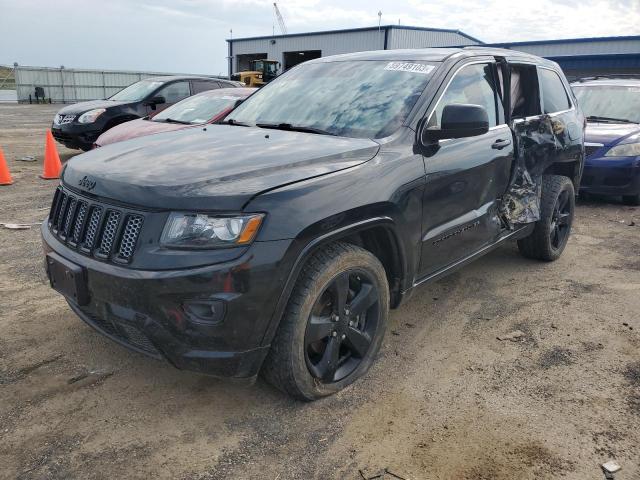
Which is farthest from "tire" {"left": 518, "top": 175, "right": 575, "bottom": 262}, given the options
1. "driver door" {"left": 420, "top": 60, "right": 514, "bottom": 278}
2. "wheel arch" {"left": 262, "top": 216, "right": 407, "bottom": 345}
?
"wheel arch" {"left": 262, "top": 216, "right": 407, "bottom": 345}

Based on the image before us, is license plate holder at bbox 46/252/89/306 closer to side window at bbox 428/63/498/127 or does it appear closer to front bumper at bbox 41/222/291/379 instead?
front bumper at bbox 41/222/291/379

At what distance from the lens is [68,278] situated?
247cm

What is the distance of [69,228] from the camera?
2611 mm

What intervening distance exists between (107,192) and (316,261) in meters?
1.01

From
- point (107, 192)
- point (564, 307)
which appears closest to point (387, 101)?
point (107, 192)

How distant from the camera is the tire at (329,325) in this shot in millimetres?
2438

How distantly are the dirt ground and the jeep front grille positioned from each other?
2.72 ft

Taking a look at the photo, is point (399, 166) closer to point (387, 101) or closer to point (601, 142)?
point (387, 101)

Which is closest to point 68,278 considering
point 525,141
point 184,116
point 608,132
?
point 525,141

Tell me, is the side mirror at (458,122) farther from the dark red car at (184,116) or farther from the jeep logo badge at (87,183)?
the dark red car at (184,116)

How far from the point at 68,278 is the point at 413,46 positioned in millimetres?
32544

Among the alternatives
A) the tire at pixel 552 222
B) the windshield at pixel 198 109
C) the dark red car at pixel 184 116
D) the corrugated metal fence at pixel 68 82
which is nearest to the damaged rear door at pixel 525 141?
the tire at pixel 552 222

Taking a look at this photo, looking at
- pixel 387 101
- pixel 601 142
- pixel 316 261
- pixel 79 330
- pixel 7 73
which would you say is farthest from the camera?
pixel 7 73

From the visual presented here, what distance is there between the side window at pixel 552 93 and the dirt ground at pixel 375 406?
175 centimetres
